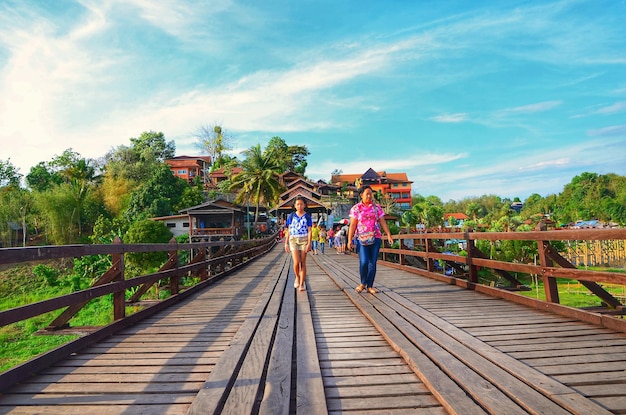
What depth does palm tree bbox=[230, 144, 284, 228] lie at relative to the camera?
4478 centimetres

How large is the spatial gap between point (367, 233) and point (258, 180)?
3965 cm

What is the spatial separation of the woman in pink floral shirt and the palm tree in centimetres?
3880

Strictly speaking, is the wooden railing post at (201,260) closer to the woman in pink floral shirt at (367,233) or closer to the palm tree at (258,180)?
the woman in pink floral shirt at (367,233)

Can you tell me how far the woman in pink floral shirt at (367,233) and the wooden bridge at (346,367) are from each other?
3.81 ft

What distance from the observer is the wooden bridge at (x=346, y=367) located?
89.8 inches

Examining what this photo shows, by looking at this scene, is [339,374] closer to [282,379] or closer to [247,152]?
[282,379]

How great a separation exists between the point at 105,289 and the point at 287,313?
6.56 feet

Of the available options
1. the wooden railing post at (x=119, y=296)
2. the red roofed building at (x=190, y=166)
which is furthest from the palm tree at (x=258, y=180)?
the wooden railing post at (x=119, y=296)

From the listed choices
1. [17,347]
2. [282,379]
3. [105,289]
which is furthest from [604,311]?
[17,347]

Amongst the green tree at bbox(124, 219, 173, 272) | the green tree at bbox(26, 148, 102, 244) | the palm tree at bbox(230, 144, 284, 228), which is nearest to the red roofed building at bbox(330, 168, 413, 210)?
the palm tree at bbox(230, 144, 284, 228)

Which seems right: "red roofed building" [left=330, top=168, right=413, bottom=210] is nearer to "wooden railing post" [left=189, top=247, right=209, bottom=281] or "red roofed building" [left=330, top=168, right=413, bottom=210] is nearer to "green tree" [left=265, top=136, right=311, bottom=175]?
"green tree" [left=265, top=136, right=311, bottom=175]

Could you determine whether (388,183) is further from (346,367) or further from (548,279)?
(346,367)

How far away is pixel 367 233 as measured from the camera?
5.93 meters

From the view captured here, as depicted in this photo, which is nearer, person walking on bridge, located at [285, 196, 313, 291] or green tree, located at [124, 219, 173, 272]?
person walking on bridge, located at [285, 196, 313, 291]
